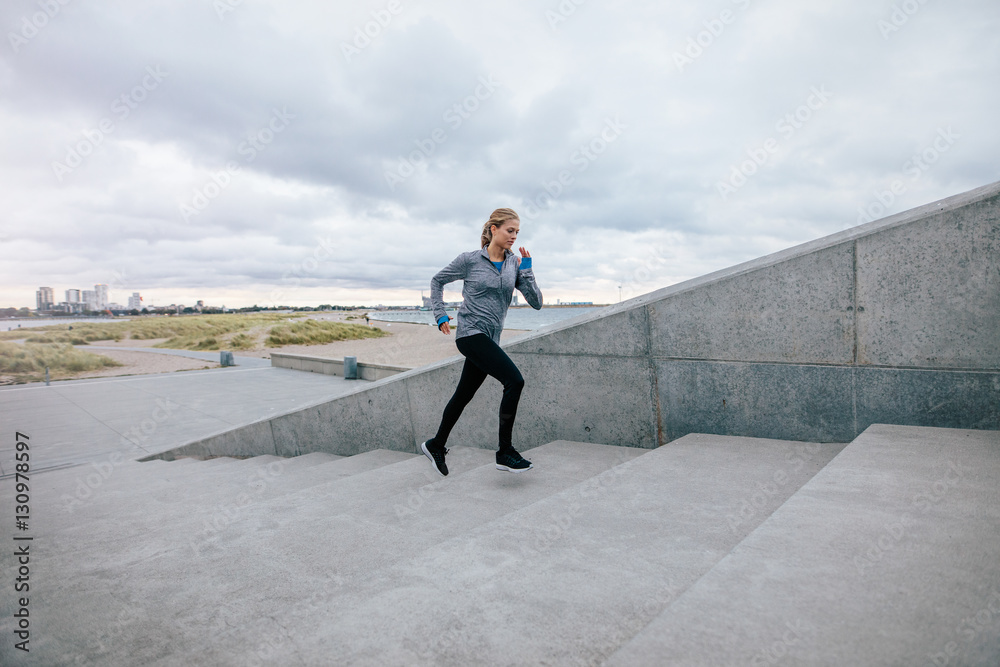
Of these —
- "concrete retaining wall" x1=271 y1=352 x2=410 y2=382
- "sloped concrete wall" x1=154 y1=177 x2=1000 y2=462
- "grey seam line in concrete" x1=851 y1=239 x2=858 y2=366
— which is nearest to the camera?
"sloped concrete wall" x1=154 y1=177 x2=1000 y2=462

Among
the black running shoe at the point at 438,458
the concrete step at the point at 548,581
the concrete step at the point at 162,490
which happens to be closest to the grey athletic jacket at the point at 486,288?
the black running shoe at the point at 438,458

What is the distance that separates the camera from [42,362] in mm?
20531

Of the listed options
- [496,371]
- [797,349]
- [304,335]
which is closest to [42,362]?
[304,335]

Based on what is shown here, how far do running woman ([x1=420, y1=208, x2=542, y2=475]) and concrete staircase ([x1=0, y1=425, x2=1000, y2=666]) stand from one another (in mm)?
585

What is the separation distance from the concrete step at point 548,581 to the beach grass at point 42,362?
842 inches

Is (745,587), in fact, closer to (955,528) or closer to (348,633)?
(955,528)

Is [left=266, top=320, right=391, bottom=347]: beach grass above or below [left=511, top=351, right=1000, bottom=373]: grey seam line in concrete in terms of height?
below

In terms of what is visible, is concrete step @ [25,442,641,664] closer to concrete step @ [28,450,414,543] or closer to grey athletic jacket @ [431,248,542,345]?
concrete step @ [28,450,414,543]

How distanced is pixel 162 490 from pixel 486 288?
3578mm

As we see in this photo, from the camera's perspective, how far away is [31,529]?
12.3 ft

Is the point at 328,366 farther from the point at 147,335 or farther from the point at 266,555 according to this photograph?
the point at 147,335

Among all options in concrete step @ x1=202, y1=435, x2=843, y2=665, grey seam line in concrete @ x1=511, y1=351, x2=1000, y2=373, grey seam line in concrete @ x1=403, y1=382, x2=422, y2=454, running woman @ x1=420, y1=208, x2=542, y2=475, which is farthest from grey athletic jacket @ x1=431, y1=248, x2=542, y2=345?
grey seam line in concrete @ x1=403, y1=382, x2=422, y2=454

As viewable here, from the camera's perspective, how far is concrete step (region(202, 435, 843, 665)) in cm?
165

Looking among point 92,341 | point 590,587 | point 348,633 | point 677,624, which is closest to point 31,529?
point 348,633
